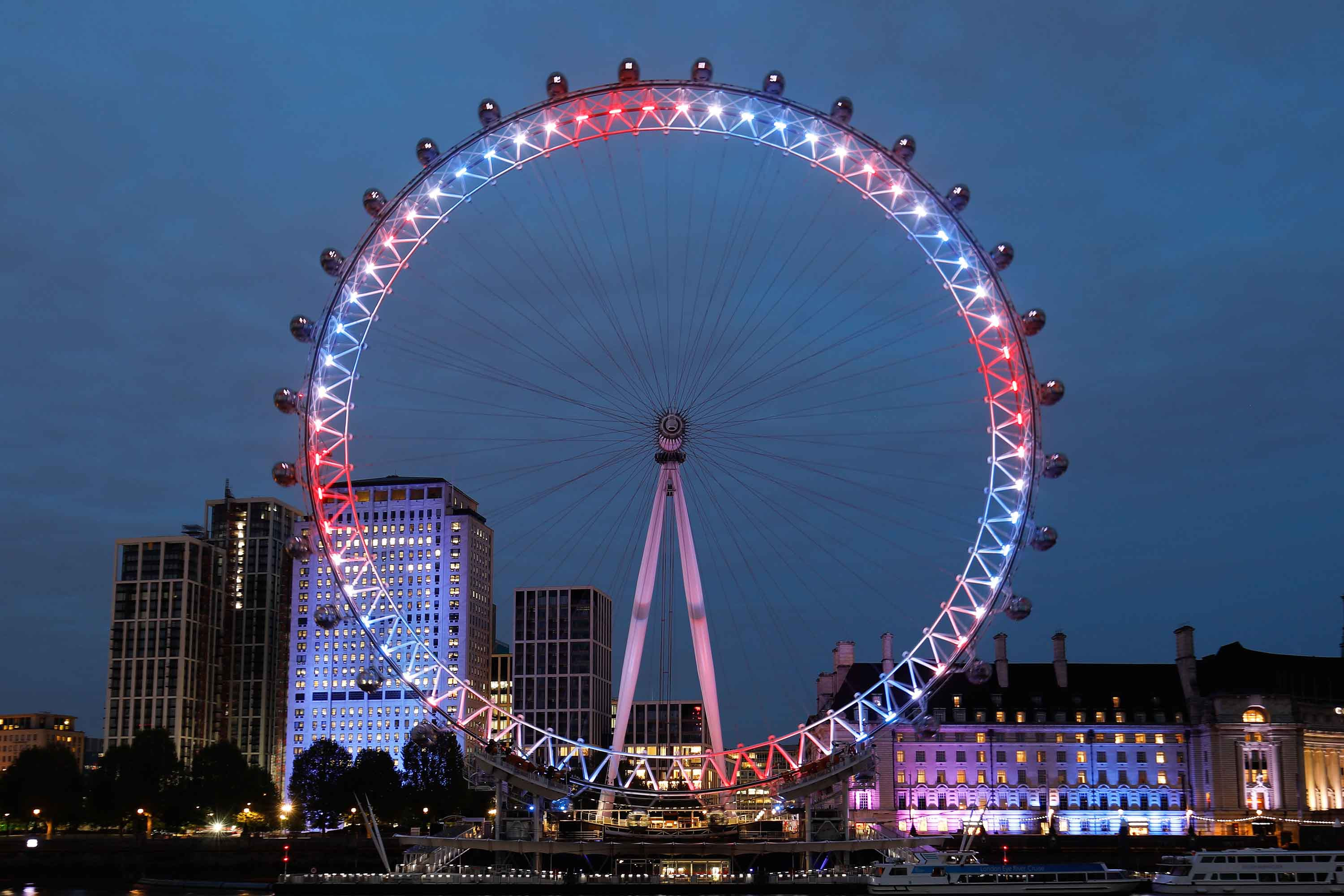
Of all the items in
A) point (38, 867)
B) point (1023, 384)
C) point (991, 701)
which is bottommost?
point (38, 867)

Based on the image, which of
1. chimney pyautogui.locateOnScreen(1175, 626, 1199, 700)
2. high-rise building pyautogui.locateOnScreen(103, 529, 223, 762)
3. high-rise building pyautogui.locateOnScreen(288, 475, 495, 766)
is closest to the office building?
high-rise building pyautogui.locateOnScreen(288, 475, 495, 766)

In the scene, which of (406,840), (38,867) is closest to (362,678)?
(406,840)

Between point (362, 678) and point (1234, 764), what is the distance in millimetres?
78185

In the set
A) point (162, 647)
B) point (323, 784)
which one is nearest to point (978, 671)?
point (323, 784)

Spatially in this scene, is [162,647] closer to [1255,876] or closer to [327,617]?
[327,617]

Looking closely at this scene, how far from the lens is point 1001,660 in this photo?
120062 mm

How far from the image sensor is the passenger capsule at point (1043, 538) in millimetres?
60031

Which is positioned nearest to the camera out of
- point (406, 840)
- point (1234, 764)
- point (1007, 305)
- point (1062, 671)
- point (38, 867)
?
point (1007, 305)

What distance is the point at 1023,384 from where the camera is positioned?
2395 inches

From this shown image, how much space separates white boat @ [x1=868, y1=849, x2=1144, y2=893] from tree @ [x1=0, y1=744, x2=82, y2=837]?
74485 millimetres

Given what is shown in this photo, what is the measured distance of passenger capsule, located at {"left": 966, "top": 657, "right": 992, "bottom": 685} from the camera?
60.0 m

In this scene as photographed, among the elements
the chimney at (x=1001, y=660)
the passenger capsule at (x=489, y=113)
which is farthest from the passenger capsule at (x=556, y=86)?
the chimney at (x=1001, y=660)

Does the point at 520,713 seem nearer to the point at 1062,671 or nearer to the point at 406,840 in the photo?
the point at 1062,671

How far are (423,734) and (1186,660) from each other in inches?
3062
